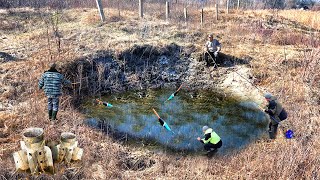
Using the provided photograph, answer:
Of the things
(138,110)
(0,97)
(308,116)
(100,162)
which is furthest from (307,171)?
(0,97)

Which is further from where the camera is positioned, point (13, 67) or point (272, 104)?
point (13, 67)

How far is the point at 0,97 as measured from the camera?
9.36m

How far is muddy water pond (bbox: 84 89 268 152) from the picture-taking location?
340 inches

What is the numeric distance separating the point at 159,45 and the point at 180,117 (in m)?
4.78

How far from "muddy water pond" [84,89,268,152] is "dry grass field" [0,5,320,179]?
59 cm

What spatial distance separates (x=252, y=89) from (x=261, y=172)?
239 inches

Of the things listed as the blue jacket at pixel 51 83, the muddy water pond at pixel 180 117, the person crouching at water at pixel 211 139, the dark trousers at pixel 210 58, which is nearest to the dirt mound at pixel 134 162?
the muddy water pond at pixel 180 117

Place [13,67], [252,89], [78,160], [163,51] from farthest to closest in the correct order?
[163,51], [252,89], [13,67], [78,160]

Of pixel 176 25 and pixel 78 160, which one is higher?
pixel 176 25

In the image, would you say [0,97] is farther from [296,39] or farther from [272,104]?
[296,39]

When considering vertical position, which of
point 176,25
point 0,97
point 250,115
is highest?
point 176,25

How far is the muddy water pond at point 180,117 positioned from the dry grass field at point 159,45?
0.59m

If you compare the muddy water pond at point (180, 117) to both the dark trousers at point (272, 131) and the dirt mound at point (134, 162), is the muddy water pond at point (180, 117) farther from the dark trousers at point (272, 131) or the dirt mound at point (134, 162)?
the dirt mound at point (134, 162)

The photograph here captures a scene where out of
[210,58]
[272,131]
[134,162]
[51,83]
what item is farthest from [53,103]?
[210,58]
